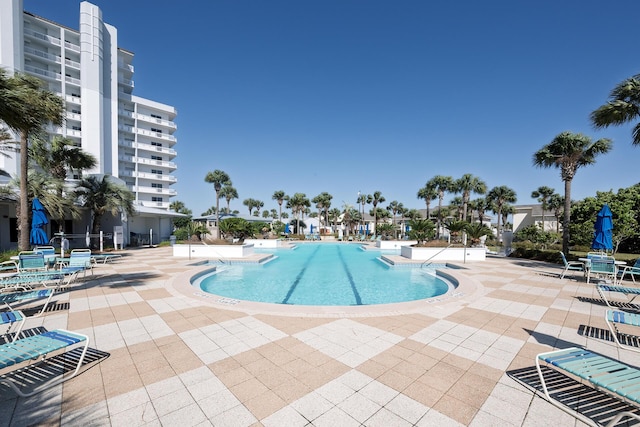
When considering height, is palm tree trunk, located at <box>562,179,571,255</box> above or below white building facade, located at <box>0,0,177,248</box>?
below

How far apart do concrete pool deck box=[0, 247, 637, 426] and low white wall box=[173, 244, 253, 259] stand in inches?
380

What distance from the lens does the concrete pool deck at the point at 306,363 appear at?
8.64 ft

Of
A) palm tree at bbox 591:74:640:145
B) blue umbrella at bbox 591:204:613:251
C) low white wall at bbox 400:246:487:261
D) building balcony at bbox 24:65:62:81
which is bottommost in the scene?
low white wall at bbox 400:246:487:261

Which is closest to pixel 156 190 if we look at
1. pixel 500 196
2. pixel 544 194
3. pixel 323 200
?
pixel 323 200

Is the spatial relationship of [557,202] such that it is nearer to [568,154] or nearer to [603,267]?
[568,154]

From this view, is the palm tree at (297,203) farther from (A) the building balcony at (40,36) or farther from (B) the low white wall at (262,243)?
(A) the building balcony at (40,36)

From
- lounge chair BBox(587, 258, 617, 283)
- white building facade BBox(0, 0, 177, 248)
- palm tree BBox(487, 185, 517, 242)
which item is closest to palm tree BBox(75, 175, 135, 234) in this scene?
white building facade BBox(0, 0, 177, 248)

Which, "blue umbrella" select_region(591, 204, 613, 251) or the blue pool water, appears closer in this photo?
the blue pool water

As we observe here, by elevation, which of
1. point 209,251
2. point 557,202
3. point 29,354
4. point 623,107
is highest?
point 623,107

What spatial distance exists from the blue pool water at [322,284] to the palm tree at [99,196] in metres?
12.5

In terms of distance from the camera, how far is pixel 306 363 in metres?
3.60

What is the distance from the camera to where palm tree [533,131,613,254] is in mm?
14086

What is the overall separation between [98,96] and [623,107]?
162 feet

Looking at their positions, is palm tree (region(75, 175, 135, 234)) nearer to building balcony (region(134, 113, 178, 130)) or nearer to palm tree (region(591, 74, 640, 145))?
building balcony (region(134, 113, 178, 130))
